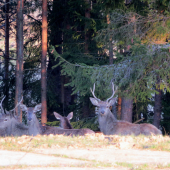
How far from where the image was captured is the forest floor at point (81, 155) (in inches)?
210

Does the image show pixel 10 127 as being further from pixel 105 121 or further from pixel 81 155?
pixel 81 155

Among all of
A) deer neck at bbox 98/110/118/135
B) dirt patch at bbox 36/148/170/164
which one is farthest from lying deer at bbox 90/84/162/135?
dirt patch at bbox 36/148/170/164

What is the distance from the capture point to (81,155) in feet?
19.9

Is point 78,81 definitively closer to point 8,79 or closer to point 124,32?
point 124,32

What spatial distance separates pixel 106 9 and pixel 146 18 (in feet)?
6.06

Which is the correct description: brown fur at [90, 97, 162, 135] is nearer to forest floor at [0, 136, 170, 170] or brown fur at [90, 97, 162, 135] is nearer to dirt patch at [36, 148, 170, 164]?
forest floor at [0, 136, 170, 170]

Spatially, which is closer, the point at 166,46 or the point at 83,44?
the point at 166,46

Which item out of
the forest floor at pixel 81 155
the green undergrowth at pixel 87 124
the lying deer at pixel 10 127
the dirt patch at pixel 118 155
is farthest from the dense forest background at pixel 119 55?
the dirt patch at pixel 118 155

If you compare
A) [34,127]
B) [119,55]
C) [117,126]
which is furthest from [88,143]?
[119,55]

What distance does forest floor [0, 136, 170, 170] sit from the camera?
533 cm

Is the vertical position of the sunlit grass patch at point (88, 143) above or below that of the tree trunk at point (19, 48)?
below

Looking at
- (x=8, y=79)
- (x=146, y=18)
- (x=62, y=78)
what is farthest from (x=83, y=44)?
(x=8, y=79)

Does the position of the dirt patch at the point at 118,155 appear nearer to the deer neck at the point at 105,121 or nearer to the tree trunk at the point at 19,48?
the deer neck at the point at 105,121

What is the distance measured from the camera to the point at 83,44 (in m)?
18.2
